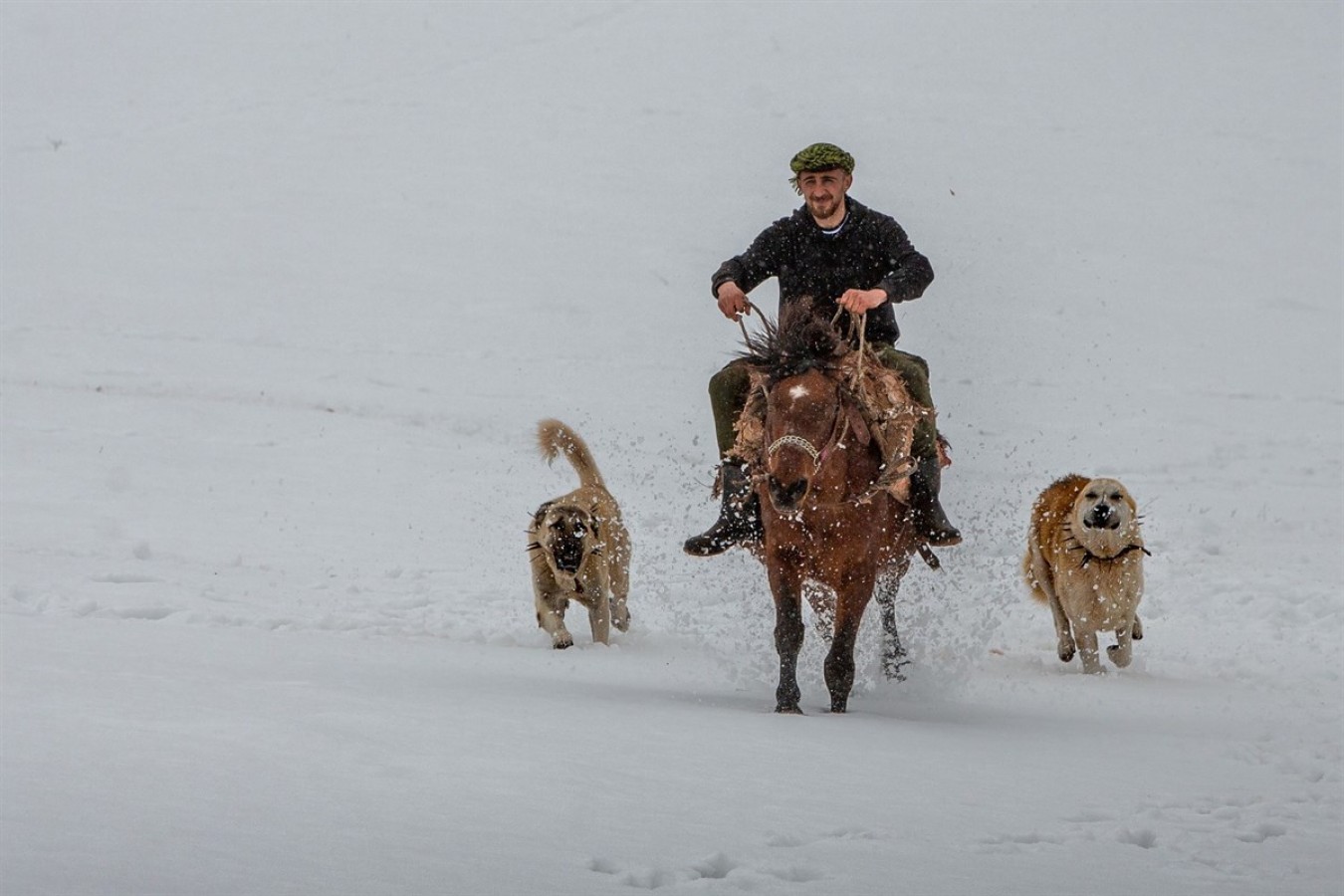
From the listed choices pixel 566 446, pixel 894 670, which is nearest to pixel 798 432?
pixel 894 670

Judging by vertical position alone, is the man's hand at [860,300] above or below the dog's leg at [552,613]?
above

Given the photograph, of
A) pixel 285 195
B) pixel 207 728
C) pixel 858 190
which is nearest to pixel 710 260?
pixel 858 190

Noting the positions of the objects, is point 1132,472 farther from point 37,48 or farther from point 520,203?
point 37,48

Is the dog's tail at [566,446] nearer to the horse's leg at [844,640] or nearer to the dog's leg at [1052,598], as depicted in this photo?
the dog's leg at [1052,598]

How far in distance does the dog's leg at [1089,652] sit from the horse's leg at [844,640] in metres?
2.97

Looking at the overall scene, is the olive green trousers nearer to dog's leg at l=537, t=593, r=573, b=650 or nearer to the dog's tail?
dog's leg at l=537, t=593, r=573, b=650

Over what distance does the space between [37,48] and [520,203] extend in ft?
40.2

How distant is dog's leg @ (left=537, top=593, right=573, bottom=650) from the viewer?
32.1 ft

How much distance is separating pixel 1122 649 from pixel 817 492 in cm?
372

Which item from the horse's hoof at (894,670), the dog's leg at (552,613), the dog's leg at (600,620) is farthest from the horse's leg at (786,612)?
the dog's leg at (600,620)

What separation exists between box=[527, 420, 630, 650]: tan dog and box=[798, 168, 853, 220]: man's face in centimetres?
305

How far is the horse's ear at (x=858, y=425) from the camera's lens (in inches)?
A: 270

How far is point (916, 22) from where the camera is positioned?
115 feet

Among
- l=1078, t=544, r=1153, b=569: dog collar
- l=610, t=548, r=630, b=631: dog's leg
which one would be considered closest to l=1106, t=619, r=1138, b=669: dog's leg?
l=1078, t=544, r=1153, b=569: dog collar
